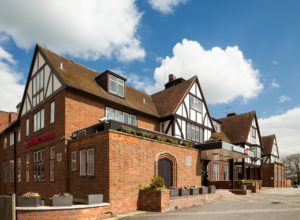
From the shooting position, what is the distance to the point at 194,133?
25.1 metres

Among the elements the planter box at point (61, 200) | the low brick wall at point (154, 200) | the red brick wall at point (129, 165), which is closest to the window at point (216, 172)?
the red brick wall at point (129, 165)

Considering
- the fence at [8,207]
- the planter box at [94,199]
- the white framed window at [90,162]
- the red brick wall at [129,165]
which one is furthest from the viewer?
the white framed window at [90,162]

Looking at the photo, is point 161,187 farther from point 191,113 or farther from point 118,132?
point 191,113

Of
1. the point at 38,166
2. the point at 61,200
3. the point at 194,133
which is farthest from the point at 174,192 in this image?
the point at 38,166

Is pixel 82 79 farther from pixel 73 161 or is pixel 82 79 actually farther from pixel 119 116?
pixel 73 161

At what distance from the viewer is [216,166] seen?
1149 inches

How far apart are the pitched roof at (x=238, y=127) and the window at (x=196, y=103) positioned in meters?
11.4

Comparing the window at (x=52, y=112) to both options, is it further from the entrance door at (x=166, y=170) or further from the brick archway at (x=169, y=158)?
the entrance door at (x=166, y=170)

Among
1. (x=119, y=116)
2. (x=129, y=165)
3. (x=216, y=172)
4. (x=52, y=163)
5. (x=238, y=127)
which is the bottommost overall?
(x=216, y=172)

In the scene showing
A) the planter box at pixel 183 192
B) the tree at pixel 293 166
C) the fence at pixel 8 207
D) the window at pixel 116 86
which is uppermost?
the window at pixel 116 86

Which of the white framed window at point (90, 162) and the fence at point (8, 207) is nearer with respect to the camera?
the fence at point (8, 207)

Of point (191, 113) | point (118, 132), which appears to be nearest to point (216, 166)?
point (191, 113)

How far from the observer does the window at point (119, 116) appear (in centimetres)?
1916

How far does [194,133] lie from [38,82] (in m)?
15.2
